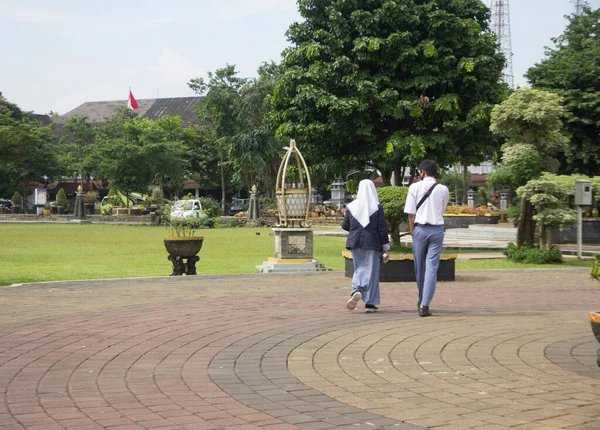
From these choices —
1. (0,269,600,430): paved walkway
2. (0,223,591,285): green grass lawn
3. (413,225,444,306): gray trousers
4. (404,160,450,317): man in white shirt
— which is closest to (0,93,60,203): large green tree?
(0,223,591,285): green grass lawn

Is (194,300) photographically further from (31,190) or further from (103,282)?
(31,190)

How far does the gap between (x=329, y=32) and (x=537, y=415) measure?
21.2 meters

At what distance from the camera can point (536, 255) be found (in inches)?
706

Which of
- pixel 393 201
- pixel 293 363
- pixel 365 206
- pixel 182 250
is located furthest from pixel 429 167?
pixel 393 201

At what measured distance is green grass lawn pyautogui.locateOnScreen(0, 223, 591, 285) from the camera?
52.9 ft

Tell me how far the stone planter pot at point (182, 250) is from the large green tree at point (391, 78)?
10.3 m

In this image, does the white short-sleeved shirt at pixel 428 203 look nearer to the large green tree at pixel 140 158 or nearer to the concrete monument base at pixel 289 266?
the concrete monument base at pixel 289 266

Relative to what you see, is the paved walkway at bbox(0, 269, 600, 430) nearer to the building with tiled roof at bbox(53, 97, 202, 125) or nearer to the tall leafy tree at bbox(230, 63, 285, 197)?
the tall leafy tree at bbox(230, 63, 285, 197)

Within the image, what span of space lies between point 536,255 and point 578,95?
12.9m

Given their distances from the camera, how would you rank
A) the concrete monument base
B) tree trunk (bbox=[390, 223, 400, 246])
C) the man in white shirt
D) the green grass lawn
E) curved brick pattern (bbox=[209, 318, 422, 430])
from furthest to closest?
tree trunk (bbox=[390, 223, 400, 246])
the green grass lawn
the concrete monument base
the man in white shirt
curved brick pattern (bbox=[209, 318, 422, 430])

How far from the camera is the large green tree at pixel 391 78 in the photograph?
24.0 metres

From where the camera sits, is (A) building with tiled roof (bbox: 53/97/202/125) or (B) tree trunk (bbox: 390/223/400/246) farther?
(A) building with tiled roof (bbox: 53/97/202/125)

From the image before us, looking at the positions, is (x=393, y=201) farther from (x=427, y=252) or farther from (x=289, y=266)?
(x=427, y=252)

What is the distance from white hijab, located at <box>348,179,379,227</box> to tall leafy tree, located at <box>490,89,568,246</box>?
9.46 metres
